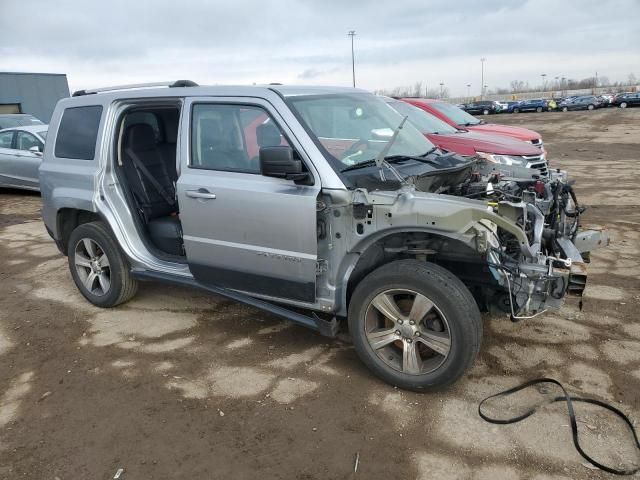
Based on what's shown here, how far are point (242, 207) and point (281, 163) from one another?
0.54 meters

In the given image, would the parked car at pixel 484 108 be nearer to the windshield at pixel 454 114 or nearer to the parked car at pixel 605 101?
the parked car at pixel 605 101

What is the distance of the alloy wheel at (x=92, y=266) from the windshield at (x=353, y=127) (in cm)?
245

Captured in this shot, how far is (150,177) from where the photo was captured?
5.05m

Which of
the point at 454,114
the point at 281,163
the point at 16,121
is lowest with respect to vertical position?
the point at 281,163

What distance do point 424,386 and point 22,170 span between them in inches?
406

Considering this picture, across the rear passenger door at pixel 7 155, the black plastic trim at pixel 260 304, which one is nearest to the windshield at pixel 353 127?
the black plastic trim at pixel 260 304

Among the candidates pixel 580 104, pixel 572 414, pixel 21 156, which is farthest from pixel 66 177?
pixel 580 104

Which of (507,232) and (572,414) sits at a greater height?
(507,232)

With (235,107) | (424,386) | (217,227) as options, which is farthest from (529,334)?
(235,107)

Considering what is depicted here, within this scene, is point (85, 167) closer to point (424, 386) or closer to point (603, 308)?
point (424, 386)

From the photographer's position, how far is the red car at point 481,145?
25.3 feet

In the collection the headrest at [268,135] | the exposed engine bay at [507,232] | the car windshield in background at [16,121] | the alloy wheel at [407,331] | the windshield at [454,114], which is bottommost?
the alloy wheel at [407,331]

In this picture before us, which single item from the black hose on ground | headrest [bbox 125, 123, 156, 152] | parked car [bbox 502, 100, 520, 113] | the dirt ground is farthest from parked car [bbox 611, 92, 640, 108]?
the black hose on ground

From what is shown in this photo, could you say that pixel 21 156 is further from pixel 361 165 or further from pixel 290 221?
pixel 361 165
